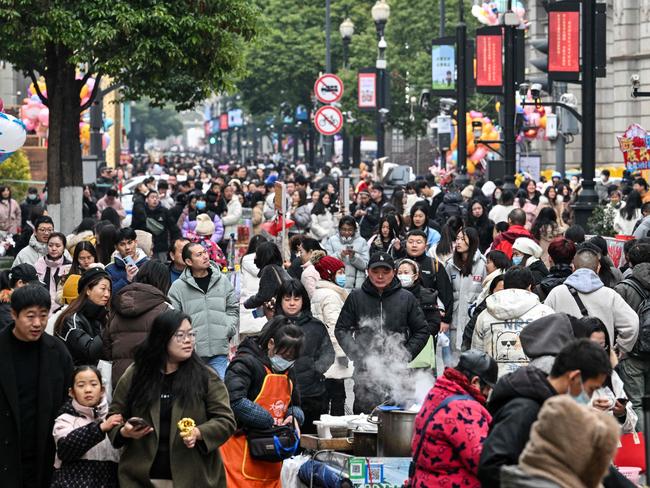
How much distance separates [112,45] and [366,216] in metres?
5.93

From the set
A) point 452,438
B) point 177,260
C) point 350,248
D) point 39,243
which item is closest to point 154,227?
point 350,248

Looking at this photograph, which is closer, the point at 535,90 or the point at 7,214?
the point at 7,214

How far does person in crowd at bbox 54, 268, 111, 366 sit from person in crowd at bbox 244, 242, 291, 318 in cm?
183

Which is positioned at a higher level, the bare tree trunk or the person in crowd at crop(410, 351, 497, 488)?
the bare tree trunk

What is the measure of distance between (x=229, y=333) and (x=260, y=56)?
6525 centimetres

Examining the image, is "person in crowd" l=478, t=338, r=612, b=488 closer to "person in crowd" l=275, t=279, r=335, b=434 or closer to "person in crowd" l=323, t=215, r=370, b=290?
"person in crowd" l=275, t=279, r=335, b=434

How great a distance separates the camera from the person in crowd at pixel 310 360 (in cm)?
1092

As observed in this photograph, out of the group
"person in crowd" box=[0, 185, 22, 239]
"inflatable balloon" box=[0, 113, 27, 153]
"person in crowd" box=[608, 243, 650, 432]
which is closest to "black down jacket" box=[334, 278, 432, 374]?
"person in crowd" box=[608, 243, 650, 432]

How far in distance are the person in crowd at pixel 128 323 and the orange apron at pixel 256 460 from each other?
43.1 inches

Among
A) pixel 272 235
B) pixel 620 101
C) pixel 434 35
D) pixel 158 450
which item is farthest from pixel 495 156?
pixel 158 450

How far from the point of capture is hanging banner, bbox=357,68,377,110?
167 ft

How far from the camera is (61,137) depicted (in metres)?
27.2

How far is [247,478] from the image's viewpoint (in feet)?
29.2

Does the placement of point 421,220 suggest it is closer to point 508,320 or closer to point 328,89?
point 508,320
